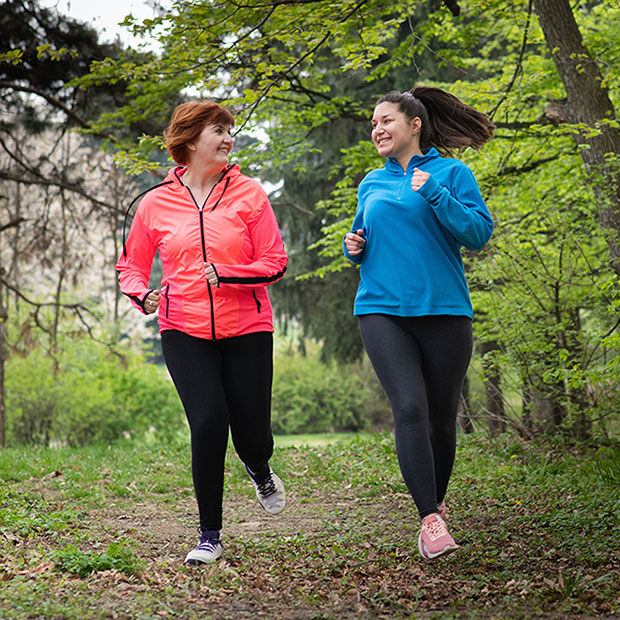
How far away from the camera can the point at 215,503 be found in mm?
3879

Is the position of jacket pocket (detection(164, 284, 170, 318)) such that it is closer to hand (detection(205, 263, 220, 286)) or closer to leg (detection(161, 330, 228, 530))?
leg (detection(161, 330, 228, 530))

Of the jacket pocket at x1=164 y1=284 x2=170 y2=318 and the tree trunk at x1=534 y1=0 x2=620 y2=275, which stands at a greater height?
the tree trunk at x1=534 y1=0 x2=620 y2=275

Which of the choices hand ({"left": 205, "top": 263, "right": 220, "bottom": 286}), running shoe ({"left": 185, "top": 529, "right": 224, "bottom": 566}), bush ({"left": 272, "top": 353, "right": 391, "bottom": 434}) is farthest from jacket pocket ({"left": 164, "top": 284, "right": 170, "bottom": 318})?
bush ({"left": 272, "top": 353, "right": 391, "bottom": 434})

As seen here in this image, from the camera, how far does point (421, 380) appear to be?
3736 mm

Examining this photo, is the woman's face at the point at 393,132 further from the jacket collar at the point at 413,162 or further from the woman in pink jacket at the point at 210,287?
the woman in pink jacket at the point at 210,287

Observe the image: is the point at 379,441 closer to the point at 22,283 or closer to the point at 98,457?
the point at 98,457

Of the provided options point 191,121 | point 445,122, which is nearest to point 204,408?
point 191,121

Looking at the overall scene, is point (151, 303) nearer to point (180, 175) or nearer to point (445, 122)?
point (180, 175)

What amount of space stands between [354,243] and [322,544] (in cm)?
176

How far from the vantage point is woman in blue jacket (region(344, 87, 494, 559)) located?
3654 mm

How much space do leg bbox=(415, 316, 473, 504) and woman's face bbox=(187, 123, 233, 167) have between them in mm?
1405

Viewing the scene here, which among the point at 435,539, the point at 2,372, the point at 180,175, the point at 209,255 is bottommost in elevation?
the point at 435,539

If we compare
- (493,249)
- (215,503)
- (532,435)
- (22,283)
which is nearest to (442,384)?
(215,503)

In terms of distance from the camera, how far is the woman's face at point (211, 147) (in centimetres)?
407
